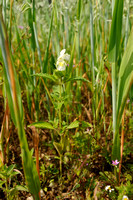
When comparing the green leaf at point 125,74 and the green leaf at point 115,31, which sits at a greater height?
the green leaf at point 115,31

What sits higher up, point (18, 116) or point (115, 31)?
point (115, 31)

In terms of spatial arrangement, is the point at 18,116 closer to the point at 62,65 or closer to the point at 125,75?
the point at 62,65

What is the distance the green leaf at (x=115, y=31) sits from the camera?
722 mm

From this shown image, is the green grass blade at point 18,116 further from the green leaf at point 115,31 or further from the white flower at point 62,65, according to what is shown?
the green leaf at point 115,31

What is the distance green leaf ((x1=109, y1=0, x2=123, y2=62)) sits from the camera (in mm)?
722

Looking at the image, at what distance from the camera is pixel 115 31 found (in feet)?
2.52

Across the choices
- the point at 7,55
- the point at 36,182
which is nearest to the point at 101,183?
the point at 36,182

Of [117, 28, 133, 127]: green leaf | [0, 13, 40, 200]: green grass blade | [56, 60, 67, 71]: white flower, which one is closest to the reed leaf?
[117, 28, 133, 127]: green leaf

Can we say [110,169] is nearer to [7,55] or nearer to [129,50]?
[129,50]

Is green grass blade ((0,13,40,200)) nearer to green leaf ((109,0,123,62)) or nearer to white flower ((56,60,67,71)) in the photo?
white flower ((56,60,67,71))

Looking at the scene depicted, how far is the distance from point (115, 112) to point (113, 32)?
35 centimetres

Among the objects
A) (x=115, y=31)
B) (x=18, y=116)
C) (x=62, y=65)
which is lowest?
(x=18, y=116)

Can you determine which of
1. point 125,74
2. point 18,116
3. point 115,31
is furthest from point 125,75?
point 18,116

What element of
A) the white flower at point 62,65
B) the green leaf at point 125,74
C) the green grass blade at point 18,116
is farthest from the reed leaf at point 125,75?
the green grass blade at point 18,116
